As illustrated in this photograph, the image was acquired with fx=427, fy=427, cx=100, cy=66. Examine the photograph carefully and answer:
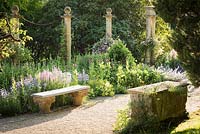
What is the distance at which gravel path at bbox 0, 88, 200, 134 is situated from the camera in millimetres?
6770

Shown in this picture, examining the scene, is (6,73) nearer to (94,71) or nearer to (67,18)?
(94,71)

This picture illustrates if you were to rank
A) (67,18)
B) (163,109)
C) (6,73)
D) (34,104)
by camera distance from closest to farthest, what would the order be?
(163,109), (34,104), (6,73), (67,18)

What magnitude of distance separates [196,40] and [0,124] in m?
3.52

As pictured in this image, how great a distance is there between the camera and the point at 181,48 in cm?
647

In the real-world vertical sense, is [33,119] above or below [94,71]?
below

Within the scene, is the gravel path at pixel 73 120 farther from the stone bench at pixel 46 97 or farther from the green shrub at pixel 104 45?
the green shrub at pixel 104 45

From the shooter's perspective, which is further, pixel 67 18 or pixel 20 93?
pixel 67 18

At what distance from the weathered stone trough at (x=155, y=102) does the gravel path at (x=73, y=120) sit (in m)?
0.56

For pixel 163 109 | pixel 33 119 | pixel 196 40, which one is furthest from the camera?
pixel 33 119

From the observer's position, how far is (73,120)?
7.42 m

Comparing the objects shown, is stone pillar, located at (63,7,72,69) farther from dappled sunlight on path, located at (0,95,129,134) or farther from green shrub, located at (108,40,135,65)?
dappled sunlight on path, located at (0,95,129,134)

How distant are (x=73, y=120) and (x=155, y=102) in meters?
1.54

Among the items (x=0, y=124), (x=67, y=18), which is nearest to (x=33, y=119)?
(x=0, y=124)

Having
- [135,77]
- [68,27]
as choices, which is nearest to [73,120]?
[135,77]
